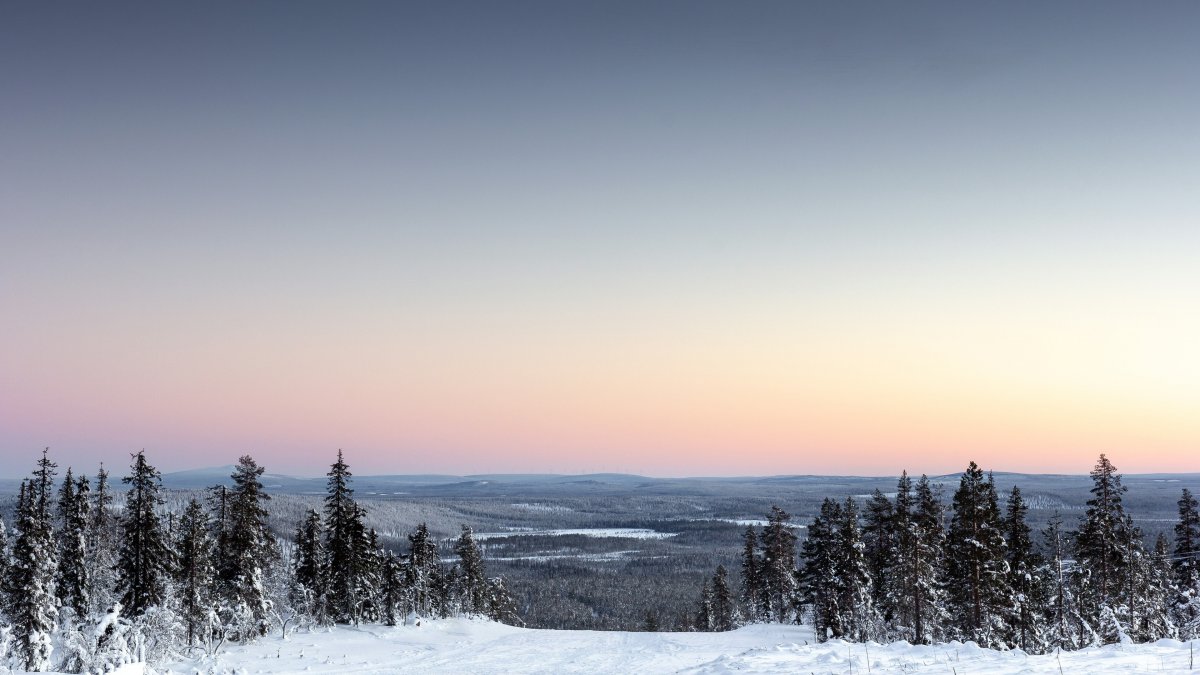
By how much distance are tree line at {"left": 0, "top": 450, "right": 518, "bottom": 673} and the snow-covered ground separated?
282cm

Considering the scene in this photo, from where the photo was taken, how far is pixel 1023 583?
41.5m

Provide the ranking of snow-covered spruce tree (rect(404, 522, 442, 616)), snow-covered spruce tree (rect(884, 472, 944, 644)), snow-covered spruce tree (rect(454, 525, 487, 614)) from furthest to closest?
snow-covered spruce tree (rect(454, 525, 487, 614)) → snow-covered spruce tree (rect(404, 522, 442, 616)) → snow-covered spruce tree (rect(884, 472, 944, 644))

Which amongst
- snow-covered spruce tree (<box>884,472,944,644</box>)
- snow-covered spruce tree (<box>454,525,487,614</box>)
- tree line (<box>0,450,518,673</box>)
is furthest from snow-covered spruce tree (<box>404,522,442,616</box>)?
snow-covered spruce tree (<box>884,472,944,644</box>)

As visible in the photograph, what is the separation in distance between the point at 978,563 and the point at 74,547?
50.6 meters

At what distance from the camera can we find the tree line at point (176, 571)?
124ft

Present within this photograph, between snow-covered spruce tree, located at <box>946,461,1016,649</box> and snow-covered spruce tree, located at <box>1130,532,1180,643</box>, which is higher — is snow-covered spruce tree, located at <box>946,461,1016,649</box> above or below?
above

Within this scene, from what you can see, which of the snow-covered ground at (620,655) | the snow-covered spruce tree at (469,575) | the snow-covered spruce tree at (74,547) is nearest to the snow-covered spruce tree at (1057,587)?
the snow-covered ground at (620,655)

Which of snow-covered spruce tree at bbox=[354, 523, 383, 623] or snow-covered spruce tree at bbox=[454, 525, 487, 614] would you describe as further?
snow-covered spruce tree at bbox=[454, 525, 487, 614]

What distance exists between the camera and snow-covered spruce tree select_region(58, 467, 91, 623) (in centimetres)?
4584

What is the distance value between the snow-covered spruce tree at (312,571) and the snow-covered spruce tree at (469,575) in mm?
17848

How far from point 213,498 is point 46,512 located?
30.2 feet

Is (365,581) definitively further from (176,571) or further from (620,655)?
(620,655)

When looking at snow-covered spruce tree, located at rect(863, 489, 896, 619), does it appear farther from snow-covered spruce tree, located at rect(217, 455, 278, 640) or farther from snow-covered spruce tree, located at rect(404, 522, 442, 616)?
snow-covered spruce tree, located at rect(217, 455, 278, 640)

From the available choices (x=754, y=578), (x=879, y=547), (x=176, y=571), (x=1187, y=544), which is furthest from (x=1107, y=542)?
(x=176, y=571)
